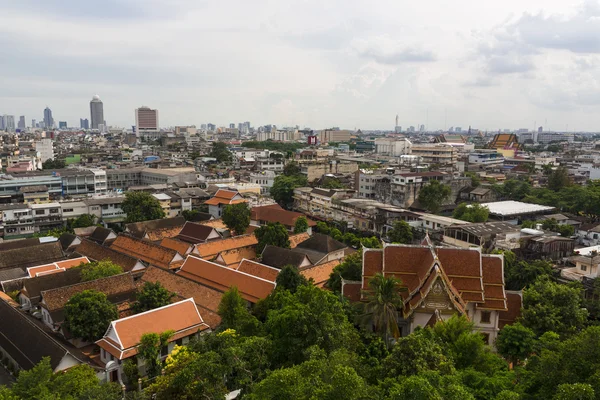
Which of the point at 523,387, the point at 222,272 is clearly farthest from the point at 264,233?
the point at 523,387

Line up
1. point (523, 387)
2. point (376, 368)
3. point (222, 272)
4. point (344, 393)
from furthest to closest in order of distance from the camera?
point (222, 272)
point (376, 368)
point (523, 387)
point (344, 393)

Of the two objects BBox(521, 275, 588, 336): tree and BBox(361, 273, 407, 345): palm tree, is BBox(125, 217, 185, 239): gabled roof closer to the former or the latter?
BBox(361, 273, 407, 345): palm tree

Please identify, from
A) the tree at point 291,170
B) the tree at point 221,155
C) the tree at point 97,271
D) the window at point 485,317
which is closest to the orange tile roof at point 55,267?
the tree at point 97,271

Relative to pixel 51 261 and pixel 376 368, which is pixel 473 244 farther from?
pixel 51 261

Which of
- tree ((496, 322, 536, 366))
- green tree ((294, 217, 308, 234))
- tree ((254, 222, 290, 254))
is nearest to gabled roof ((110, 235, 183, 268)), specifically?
tree ((254, 222, 290, 254))

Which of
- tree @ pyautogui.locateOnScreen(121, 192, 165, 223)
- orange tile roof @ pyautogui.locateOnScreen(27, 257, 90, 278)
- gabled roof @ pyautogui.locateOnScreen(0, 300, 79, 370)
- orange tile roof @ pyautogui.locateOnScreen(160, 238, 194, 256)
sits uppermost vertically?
tree @ pyautogui.locateOnScreen(121, 192, 165, 223)

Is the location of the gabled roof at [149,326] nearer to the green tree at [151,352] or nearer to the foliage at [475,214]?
the green tree at [151,352]

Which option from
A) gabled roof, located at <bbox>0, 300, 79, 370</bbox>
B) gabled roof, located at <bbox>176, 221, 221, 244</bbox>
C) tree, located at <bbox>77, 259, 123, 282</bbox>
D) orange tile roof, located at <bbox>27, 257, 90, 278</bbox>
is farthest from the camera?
gabled roof, located at <bbox>176, 221, 221, 244</bbox>

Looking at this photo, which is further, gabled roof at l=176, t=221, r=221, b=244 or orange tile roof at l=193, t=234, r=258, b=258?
gabled roof at l=176, t=221, r=221, b=244
